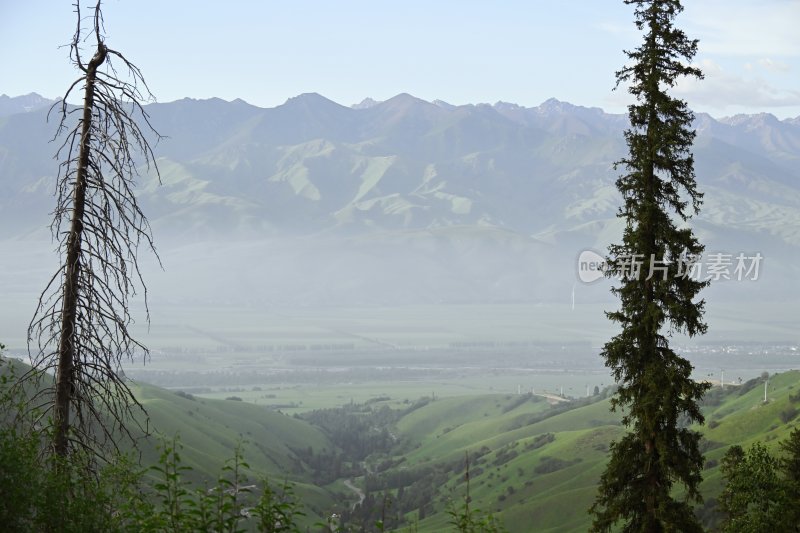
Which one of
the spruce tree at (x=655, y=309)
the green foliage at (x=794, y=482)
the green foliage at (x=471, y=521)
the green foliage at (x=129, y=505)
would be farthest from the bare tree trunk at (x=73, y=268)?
the green foliage at (x=794, y=482)

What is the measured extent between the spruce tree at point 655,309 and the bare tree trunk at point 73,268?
53.4ft

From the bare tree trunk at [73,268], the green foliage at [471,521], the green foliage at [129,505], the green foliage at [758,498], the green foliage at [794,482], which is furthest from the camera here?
the green foliage at [794,482]

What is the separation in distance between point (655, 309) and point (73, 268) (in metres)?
16.7

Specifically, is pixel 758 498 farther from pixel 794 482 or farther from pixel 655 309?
pixel 655 309

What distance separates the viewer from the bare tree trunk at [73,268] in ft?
55.4

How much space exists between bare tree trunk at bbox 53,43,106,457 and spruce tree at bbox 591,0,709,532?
16.3 metres

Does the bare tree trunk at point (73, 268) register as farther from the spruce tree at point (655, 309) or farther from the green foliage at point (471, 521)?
the spruce tree at point (655, 309)

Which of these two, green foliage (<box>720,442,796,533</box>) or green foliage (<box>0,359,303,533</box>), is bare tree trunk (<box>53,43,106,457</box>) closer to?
green foliage (<box>0,359,303,533</box>)

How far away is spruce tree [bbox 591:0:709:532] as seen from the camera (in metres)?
25.9

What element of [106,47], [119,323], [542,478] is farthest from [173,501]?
[542,478]

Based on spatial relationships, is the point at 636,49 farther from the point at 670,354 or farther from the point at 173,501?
the point at 173,501

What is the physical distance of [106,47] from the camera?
661 inches

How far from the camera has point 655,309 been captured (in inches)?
1023

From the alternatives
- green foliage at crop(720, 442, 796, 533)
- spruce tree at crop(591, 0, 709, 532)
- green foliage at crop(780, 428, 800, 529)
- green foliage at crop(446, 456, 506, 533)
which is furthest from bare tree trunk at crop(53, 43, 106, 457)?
green foliage at crop(780, 428, 800, 529)
